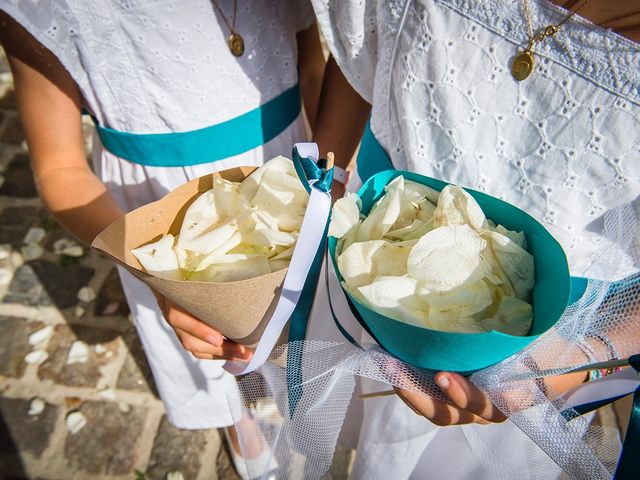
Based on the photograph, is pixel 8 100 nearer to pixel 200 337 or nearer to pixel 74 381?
pixel 74 381

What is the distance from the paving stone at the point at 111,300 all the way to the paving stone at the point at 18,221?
28.3 inches

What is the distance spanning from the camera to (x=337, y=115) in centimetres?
136

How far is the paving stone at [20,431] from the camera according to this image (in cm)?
211

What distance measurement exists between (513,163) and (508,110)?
105 mm

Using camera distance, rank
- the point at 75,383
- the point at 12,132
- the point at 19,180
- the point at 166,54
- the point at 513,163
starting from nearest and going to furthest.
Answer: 1. the point at 513,163
2. the point at 166,54
3. the point at 75,383
4. the point at 19,180
5. the point at 12,132

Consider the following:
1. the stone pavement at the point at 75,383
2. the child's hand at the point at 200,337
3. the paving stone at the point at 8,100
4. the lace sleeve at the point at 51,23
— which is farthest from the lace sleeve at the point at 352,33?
the paving stone at the point at 8,100

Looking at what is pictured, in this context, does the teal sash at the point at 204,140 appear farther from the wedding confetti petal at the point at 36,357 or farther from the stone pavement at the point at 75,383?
the wedding confetti petal at the point at 36,357

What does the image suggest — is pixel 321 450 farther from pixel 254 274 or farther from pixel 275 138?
pixel 275 138

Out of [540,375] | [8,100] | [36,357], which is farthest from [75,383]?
[8,100]

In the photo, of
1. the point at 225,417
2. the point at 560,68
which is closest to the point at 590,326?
the point at 560,68

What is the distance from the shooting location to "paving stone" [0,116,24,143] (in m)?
3.57

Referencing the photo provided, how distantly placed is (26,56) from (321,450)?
3.97 ft

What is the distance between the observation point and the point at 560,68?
2.57ft

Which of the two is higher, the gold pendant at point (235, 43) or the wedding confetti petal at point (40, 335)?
the gold pendant at point (235, 43)
